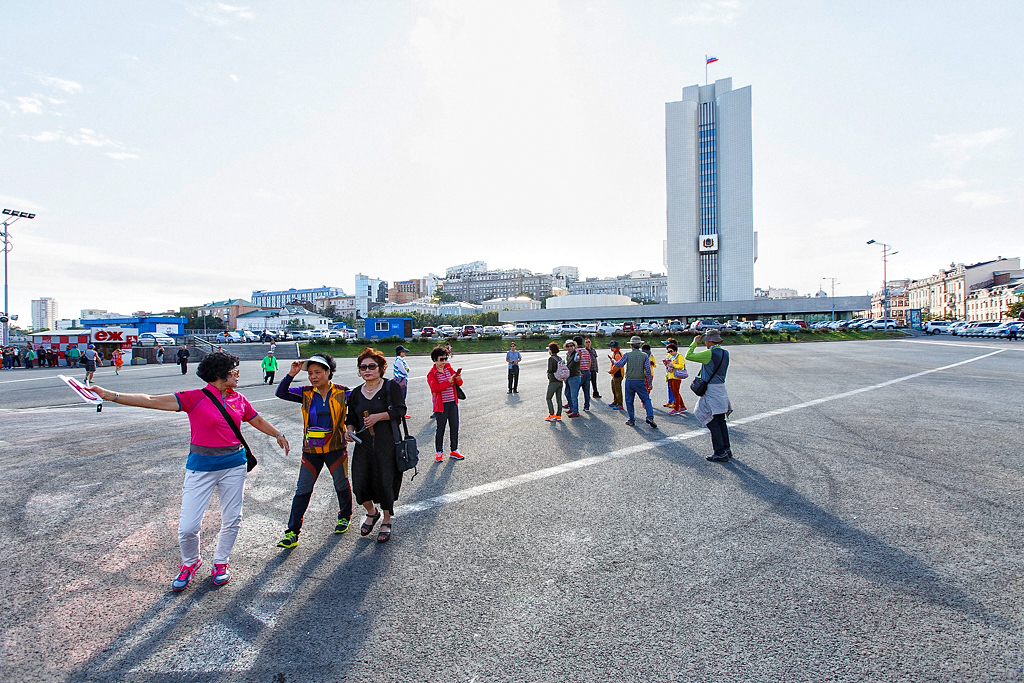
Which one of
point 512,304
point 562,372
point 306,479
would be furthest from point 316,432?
point 512,304

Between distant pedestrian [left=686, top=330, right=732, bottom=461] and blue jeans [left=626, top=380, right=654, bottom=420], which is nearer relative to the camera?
distant pedestrian [left=686, top=330, right=732, bottom=461]

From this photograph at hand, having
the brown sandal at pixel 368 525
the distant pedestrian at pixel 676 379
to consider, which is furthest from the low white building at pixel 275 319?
the brown sandal at pixel 368 525

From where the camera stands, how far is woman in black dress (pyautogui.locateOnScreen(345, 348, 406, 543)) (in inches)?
171

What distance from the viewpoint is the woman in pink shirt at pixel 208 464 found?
12.1ft

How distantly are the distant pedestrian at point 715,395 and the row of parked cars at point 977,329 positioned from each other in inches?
2018

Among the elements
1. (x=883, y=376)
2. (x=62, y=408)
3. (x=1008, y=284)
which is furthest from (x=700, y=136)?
(x=62, y=408)

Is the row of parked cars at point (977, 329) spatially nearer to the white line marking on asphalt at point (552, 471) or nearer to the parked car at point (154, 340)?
the white line marking on asphalt at point (552, 471)

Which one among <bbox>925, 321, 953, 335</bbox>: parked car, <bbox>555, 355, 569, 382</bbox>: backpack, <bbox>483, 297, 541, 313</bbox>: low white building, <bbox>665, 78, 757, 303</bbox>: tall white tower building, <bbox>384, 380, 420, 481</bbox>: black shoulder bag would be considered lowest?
<bbox>384, 380, 420, 481</bbox>: black shoulder bag

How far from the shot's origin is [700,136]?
307 feet

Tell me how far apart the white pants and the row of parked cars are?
57.1m

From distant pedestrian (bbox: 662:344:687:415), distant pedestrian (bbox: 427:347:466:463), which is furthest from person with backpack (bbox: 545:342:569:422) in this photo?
distant pedestrian (bbox: 427:347:466:463)

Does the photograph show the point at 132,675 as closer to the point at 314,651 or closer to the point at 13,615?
the point at 314,651

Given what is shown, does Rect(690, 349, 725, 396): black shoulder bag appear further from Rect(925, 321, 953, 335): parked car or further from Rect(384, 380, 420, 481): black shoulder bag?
Rect(925, 321, 953, 335): parked car

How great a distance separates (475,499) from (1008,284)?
410 ft
